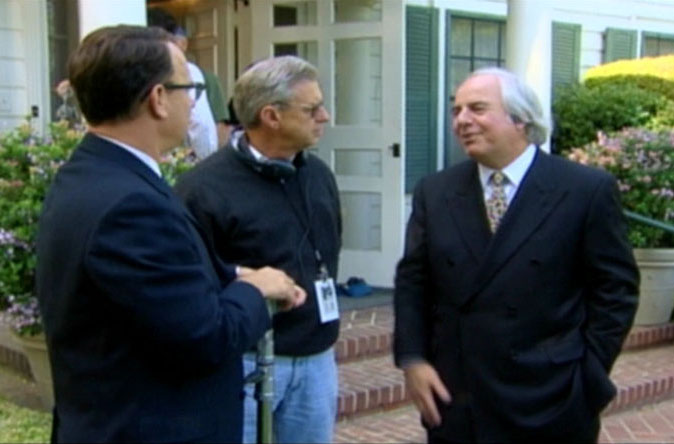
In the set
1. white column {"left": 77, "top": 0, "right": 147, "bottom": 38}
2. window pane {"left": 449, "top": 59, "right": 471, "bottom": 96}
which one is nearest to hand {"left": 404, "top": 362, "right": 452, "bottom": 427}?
white column {"left": 77, "top": 0, "right": 147, "bottom": 38}

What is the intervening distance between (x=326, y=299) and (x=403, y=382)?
2.47 metres

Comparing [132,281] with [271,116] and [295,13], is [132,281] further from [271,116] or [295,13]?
[295,13]

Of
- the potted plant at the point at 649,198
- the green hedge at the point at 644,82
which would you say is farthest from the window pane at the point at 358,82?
the green hedge at the point at 644,82

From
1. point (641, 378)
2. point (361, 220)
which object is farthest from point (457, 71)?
point (641, 378)

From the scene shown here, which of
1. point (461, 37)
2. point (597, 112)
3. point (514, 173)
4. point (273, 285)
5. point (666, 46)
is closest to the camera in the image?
point (273, 285)

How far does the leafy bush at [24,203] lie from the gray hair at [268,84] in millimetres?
1499

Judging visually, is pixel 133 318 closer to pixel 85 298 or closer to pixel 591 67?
pixel 85 298

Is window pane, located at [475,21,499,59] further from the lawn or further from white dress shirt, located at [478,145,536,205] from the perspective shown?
white dress shirt, located at [478,145,536,205]

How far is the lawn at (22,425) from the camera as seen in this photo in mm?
4316

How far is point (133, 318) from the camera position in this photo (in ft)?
5.68

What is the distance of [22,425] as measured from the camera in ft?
14.8

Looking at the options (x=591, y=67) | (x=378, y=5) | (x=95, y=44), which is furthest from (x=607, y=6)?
(x=95, y=44)

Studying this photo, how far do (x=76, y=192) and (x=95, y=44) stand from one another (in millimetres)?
294

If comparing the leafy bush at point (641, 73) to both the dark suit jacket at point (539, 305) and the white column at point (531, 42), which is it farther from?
the dark suit jacket at point (539, 305)
